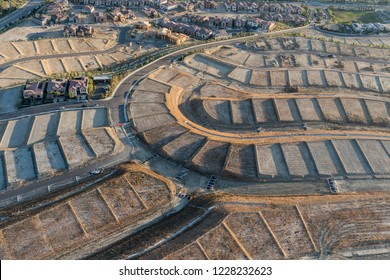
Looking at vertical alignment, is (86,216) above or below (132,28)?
below

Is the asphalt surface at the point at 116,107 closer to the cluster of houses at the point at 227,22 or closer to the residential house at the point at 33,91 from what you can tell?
the residential house at the point at 33,91

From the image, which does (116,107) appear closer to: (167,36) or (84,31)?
(167,36)

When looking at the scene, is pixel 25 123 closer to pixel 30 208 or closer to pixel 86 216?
pixel 30 208

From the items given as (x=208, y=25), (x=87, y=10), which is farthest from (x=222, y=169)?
(x=87, y=10)

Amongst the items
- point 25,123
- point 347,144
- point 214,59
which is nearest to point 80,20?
point 214,59

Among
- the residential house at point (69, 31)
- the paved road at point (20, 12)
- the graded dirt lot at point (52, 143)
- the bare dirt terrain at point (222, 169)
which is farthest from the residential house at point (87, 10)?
the graded dirt lot at point (52, 143)

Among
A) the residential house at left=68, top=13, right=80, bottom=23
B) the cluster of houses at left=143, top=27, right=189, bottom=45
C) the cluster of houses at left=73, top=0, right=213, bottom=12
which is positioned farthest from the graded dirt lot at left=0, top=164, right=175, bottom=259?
the cluster of houses at left=73, top=0, right=213, bottom=12

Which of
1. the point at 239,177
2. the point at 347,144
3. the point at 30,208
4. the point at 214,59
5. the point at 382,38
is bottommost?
the point at 30,208
